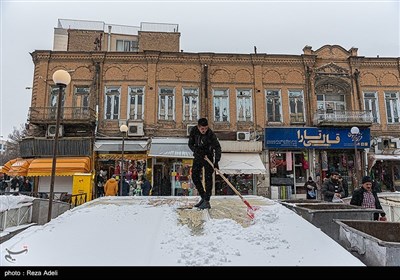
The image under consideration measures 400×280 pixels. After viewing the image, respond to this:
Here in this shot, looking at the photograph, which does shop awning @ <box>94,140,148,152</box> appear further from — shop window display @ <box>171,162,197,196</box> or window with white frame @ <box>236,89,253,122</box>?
window with white frame @ <box>236,89,253,122</box>

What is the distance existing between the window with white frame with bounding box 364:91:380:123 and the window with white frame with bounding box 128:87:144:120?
1504 cm

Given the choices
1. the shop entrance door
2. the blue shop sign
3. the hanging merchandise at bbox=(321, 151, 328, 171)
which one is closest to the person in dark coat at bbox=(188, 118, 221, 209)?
the shop entrance door

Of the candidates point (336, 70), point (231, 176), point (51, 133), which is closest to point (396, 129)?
point (336, 70)

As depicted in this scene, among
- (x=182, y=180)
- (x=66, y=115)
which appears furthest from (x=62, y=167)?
(x=182, y=180)

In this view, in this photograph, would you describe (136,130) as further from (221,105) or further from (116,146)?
(221,105)

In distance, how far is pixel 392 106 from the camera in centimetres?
1898

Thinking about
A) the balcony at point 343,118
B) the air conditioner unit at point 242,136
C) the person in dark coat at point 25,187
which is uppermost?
the balcony at point 343,118

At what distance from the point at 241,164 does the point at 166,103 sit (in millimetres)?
6259

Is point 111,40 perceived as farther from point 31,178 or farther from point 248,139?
point 248,139

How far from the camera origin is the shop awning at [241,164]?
16547 millimetres

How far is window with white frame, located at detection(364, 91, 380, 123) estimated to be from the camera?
741 inches

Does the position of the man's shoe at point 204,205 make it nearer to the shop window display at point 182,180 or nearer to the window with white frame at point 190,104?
the shop window display at point 182,180

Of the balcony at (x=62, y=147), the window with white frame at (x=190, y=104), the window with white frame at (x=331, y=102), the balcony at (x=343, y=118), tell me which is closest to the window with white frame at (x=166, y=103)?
the window with white frame at (x=190, y=104)

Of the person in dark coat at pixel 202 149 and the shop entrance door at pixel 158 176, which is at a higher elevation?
the person in dark coat at pixel 202 149
